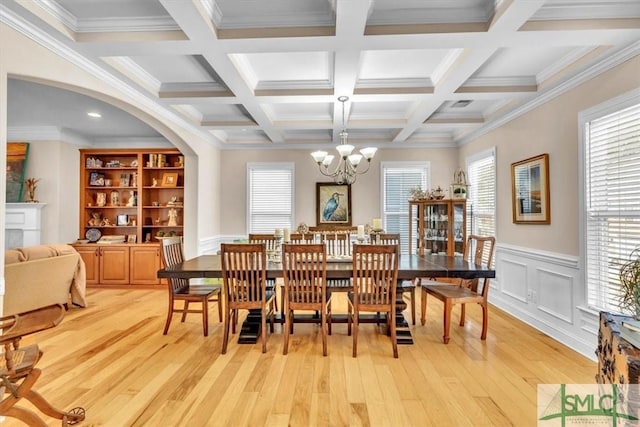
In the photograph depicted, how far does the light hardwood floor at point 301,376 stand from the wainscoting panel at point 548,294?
177 mm

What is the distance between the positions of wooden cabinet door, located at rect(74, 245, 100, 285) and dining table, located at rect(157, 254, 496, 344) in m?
3.11

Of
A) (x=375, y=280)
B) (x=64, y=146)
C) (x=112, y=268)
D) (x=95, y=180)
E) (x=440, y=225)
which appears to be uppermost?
(x=64, y=146)

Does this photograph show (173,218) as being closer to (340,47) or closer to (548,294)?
(340,47)

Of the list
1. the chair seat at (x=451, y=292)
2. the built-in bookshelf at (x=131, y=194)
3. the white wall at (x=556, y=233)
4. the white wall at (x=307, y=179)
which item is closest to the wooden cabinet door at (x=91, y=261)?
the built-in bookshelf at (x=131, y=194)

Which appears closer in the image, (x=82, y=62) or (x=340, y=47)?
(x=340, y=47)

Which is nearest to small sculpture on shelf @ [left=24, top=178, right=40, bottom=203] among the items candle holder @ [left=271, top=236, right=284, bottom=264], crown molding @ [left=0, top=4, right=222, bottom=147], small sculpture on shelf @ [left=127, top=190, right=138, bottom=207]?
small sculpture on shelf @ [left=127, top=190, right=138, bottom=207]

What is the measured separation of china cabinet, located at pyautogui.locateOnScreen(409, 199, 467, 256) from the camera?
516 centimetres

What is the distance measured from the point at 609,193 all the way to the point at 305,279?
110 inches

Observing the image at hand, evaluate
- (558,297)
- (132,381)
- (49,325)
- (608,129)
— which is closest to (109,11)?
(49,325)

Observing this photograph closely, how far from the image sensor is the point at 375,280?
121 inches

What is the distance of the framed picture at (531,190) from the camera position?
3.67 m

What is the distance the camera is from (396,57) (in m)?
3.17

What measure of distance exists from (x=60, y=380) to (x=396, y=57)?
4.00m

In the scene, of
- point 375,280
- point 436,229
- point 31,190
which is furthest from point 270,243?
point 31,190
